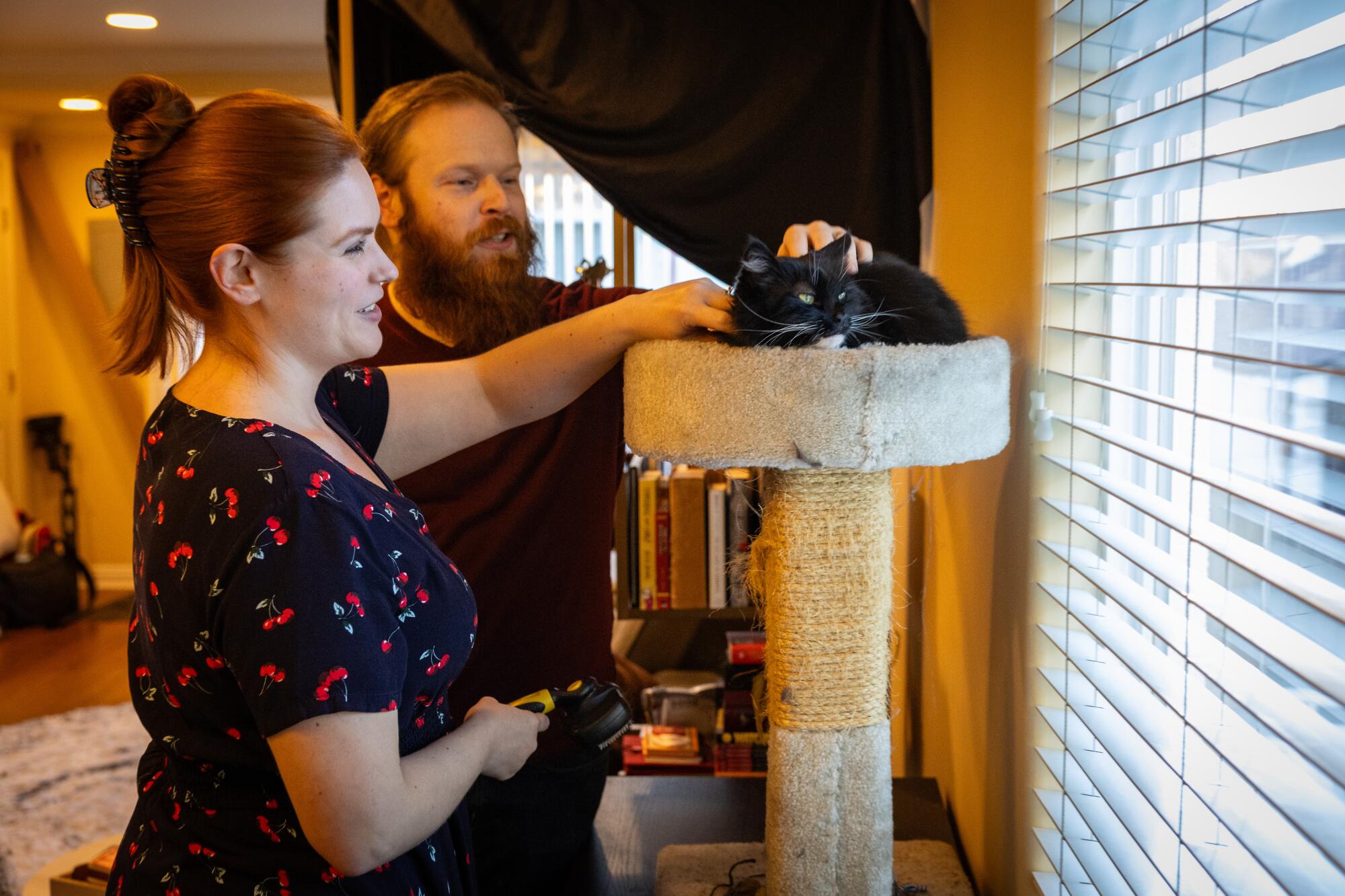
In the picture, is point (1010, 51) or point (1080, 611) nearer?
point (1080, 611)

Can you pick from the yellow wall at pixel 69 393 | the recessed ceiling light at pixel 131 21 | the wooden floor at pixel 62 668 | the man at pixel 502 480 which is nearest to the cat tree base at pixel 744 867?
the man at pixel 502 480

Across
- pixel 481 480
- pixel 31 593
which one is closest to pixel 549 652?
pixel 481 480

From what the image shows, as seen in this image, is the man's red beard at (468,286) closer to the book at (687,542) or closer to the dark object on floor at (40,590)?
the book at (687,542)

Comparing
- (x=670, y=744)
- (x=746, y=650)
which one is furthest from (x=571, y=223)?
(x=670, y=744)

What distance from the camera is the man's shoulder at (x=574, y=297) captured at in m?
1.73

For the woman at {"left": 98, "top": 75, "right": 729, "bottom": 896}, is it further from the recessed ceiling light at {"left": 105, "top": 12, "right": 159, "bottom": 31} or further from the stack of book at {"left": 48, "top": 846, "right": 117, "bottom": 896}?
the recessed ceiling light at {"left": 105, "top": 12, "right": 159, "bottom": 31}

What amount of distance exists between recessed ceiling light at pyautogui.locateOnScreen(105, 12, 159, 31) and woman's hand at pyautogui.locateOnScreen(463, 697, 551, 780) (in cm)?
374

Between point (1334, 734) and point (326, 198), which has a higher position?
point (326, 198)

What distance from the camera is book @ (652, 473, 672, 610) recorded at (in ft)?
7.70

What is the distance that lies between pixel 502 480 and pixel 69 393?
5056mm

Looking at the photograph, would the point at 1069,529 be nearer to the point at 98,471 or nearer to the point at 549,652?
the point at 549,652

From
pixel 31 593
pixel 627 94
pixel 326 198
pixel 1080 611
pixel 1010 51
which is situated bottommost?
pixel 31 593

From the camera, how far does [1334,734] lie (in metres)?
0.66

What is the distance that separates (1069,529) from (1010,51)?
24.4 inches
